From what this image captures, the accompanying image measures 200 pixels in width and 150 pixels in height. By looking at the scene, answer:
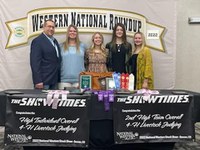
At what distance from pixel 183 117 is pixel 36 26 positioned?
8.42 ft

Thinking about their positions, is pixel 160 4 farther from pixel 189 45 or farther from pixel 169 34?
pixel 189 45

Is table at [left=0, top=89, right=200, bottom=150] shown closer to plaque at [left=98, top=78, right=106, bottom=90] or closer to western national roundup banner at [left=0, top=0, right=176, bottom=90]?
plaque at [left=98, top=78, right=106, bottom=90]

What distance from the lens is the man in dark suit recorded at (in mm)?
Answer: 4348

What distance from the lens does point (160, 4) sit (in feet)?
17.1

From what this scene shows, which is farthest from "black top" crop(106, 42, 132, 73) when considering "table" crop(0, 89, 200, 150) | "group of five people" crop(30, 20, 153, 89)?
"table" crop(0, 89, 200, 150)

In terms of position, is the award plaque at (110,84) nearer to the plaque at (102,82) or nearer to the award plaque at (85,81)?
the plaque at (102,82)

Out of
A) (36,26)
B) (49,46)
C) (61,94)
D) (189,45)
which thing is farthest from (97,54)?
(189,45)

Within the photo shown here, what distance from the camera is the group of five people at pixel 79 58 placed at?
4398mm

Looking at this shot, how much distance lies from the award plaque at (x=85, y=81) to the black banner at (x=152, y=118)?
564 mm

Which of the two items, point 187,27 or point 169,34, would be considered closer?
point 169,34

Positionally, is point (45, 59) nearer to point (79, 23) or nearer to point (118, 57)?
point (79, 23)

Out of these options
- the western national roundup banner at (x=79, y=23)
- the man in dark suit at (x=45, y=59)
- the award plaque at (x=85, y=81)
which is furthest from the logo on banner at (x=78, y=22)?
the award plaque at (x=85, y=81)

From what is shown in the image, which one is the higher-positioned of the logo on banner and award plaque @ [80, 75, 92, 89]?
the logo on banner

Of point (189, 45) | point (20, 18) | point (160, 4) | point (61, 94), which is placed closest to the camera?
point (61, 94)
